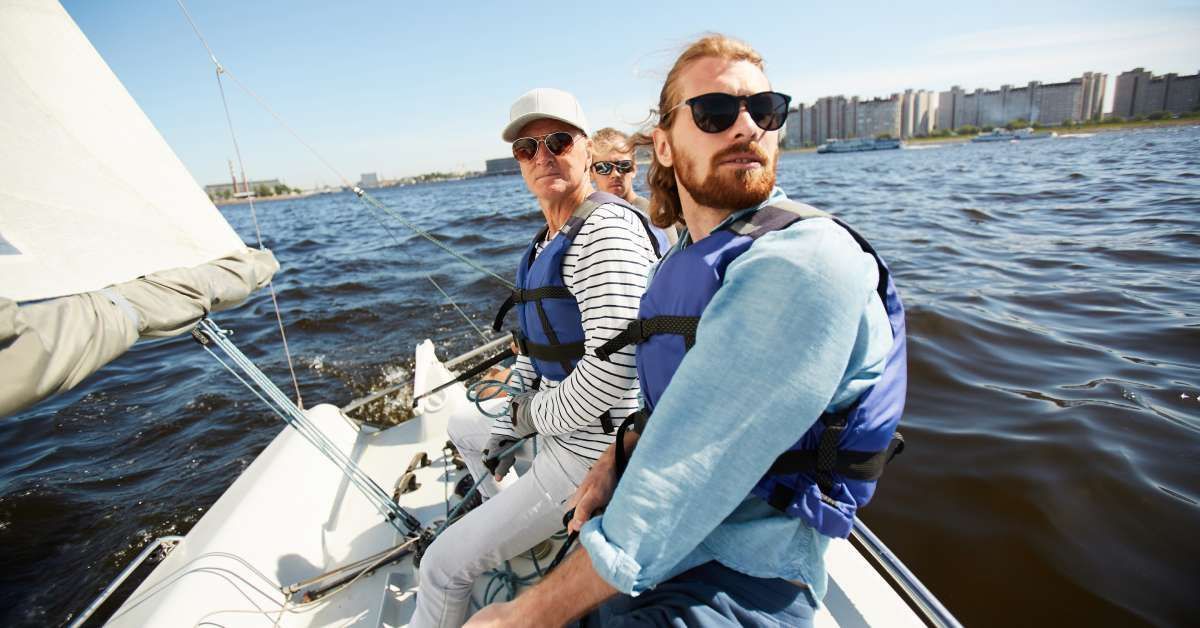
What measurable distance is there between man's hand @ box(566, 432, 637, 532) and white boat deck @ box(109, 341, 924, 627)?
2.86ft

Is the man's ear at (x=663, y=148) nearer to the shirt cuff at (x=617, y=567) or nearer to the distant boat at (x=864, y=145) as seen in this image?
the shirt cuff at (x=617, y=567)

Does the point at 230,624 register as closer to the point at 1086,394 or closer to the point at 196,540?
the point at 196,540

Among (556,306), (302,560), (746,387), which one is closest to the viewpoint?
(746,387)

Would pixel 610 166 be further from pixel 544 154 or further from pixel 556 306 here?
pixel 556 306

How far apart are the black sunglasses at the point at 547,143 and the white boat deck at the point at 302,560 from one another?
4.47 feet

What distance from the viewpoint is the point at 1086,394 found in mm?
4082

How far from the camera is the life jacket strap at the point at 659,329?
1.22 m

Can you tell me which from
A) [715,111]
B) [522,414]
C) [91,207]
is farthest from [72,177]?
[715,111]

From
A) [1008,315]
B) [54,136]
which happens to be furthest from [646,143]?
[1008,315]

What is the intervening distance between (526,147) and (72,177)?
5.44 feet

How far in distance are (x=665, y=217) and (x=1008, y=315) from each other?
Result: 597cm

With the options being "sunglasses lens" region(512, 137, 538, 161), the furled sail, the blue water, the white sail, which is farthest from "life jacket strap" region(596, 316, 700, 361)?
the blue water

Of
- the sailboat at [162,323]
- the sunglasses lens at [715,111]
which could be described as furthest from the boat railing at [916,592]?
the sunglasses lens at [715,111]

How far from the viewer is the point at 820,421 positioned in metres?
1.06
